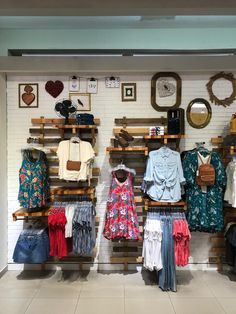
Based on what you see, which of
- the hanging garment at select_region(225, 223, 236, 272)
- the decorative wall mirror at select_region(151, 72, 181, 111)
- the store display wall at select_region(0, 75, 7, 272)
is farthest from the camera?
the decorative wall mirror at select_region(151, 72, 181, 111)

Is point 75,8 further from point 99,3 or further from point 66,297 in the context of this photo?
point 66,297

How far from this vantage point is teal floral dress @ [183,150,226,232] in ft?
11.9

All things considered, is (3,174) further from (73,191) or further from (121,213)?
(121,213)

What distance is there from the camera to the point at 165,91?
159 inches

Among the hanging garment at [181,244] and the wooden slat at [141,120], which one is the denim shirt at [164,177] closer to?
the hanging garment at [181,244]

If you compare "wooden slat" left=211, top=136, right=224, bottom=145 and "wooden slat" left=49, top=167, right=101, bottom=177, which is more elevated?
"wooden slat" left=211, top=136, right=224, bottom=145

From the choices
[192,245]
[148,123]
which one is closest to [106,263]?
[192,245]

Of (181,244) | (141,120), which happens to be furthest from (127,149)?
(181,244)

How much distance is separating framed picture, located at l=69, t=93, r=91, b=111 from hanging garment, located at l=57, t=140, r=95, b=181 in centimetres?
56

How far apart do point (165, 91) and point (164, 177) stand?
1.22m

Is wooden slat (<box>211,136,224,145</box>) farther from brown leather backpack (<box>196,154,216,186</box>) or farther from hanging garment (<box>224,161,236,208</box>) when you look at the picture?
brown leather backpack (<box>196,154,216,186</box>)

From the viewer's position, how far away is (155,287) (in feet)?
11.7

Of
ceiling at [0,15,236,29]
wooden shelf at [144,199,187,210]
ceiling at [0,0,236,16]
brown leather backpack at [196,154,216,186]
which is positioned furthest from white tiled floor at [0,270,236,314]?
ceiling at [0,15,236,29]

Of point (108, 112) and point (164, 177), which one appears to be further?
point (108, 112)
